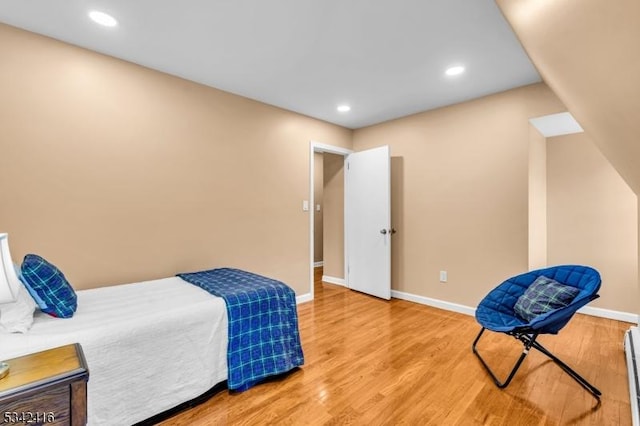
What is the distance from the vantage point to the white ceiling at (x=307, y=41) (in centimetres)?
194

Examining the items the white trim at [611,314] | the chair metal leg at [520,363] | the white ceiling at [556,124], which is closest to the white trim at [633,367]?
the chair metal leg at [520,363]

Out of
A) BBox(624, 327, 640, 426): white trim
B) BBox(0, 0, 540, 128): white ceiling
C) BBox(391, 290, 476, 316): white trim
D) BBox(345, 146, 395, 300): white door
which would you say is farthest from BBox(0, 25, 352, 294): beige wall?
BBox(624, 327, 640, 426): white trim

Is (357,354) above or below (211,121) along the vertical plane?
below

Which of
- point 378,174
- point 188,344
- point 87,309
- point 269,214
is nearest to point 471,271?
point 378,174

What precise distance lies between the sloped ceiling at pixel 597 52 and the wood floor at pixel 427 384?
58.1 inches

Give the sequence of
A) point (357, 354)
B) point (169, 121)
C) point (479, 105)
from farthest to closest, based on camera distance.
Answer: point (479, 105)
point (169, 121)
point (357, 354)

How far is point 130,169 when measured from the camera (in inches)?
106

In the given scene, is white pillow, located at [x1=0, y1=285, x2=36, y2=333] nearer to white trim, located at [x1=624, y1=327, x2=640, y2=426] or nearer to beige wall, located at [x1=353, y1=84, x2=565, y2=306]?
white trim, located at [x1=624, y1=327, x2=640, y2=426]

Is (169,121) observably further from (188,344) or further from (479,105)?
(479,105)

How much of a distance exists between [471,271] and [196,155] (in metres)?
3.26

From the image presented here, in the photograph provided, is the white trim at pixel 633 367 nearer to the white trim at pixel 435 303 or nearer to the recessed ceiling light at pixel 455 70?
the white trim at pixel 435 303

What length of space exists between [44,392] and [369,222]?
370cm

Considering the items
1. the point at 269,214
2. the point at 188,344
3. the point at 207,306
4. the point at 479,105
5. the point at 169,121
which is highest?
the point at 479,105

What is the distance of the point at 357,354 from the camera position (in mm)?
2564
